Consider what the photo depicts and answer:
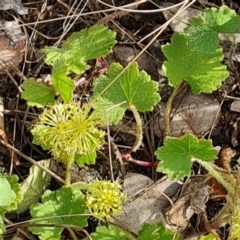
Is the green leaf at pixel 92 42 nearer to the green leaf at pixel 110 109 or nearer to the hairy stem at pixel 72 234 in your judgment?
the green leaf at pixel 110 109

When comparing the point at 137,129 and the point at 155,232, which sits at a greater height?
the point at 137,129

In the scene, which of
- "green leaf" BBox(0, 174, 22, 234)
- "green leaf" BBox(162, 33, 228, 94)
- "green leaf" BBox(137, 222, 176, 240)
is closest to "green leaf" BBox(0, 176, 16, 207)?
"green leaf" BBox(0, 174, 22, 234)

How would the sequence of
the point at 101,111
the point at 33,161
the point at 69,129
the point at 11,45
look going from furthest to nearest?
the point at 11,45 < the point at 33,161 < the point at 101,111 < the point at 69,129

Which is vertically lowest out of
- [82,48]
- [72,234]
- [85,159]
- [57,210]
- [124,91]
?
[72,234]

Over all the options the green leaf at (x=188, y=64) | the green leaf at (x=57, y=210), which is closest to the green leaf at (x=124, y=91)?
the green leaf at (x=188, y=64)

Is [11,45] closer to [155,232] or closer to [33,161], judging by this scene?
[33,161]

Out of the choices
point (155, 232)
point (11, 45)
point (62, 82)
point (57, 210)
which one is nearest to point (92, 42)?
point (62, 82)

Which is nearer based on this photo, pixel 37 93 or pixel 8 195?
pixel 8 195

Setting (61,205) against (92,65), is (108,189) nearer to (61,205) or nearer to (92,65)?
(61,205)
